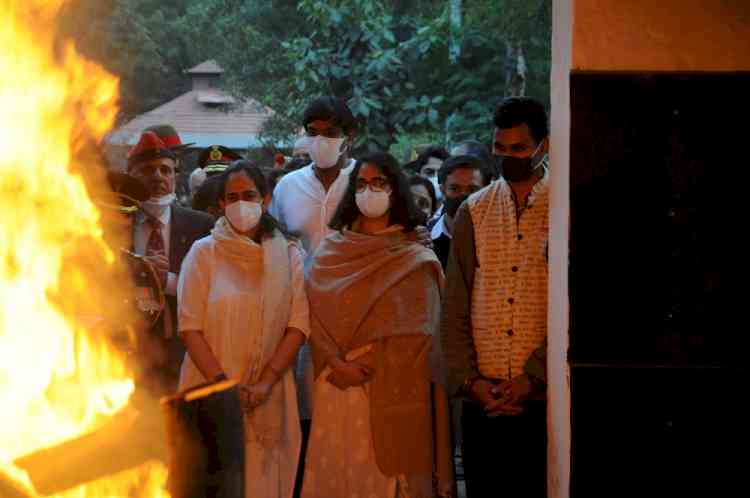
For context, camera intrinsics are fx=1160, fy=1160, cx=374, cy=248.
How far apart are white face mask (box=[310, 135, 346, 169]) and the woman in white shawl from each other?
0.80 meters

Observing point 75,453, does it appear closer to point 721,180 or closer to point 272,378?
point 272,378

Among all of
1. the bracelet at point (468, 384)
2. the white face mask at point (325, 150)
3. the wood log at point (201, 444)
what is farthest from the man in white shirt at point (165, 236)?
the bracelet at point (468, 384)

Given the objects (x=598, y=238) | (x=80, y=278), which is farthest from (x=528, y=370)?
(x=80, y=278)

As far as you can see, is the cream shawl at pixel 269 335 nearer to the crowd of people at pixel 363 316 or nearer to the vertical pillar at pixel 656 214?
the crowd of people at pixel 363 316

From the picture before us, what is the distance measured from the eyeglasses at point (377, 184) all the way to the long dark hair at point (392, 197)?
3cm

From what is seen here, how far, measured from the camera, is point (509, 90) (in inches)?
591

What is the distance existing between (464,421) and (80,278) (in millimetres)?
2176

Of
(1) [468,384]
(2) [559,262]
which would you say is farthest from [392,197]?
(2) [559,262]

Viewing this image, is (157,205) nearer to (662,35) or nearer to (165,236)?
(165,236)

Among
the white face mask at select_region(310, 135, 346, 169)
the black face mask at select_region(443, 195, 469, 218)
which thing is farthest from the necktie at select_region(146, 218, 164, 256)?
the black face mask at select_region(443, 195, 469, 218)

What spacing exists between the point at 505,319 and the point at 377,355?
0.91m

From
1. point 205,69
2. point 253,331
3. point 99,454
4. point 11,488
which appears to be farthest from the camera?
point 205,69

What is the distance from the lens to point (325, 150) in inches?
281

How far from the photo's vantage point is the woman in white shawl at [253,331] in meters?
6.31
